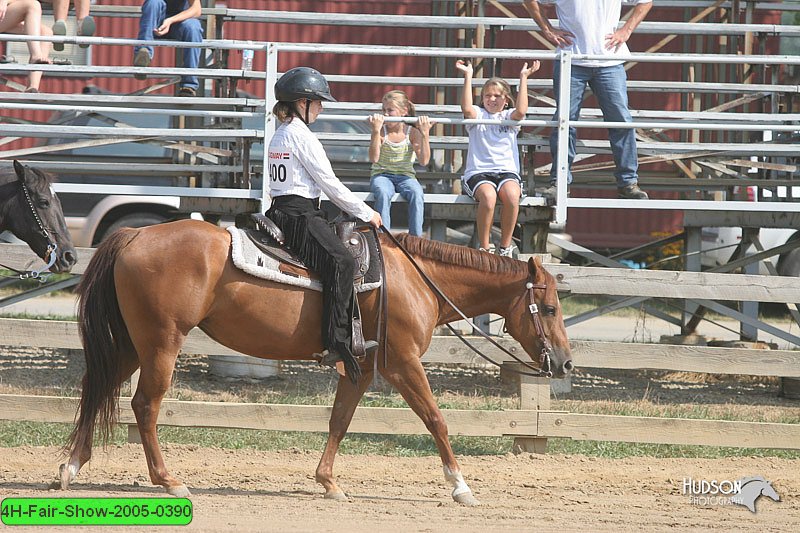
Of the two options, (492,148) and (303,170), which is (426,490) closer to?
(303,170)

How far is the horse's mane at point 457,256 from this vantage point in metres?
7.36

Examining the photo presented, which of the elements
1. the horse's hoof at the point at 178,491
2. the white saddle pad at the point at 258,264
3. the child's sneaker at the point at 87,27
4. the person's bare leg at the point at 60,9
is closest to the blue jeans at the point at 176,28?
Answer: the child's sneaker at the point at 87,27

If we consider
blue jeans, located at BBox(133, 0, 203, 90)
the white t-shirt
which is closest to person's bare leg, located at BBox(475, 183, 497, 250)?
the white t-shirt

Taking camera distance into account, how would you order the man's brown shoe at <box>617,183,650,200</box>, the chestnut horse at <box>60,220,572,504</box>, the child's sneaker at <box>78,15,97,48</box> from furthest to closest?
the child's sneaker at <box>78,15,97,48</box> → the man's brown shoe at <box>617,183,650,200</box> → the chestnut horse at <box>60,220,572,504</box>

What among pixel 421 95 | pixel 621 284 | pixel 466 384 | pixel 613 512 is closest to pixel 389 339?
pixel 613 512

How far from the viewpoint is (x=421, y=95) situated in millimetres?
→ 16750

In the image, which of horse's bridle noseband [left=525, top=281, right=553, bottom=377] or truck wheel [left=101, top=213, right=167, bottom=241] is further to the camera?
truck wheel [left=101, top=213, right=167, bottom=241]

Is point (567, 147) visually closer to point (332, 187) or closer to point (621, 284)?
point (621, 284)

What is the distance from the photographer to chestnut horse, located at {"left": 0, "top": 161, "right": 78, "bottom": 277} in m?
7.64

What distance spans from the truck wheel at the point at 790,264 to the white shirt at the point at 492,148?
5596 mm

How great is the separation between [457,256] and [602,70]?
3172 mm

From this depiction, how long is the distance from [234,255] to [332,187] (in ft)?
2.42

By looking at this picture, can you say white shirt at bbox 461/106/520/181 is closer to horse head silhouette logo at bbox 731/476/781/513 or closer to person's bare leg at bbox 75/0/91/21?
horse head silhouette logo at bbox 731/476/781/513

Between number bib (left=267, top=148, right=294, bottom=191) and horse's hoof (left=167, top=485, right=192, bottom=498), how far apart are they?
196 centimetres
